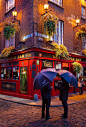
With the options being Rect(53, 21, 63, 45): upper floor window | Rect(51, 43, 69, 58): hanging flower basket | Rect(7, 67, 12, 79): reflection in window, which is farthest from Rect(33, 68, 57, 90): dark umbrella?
Rect(7, 67, 12, 79): reflection in window

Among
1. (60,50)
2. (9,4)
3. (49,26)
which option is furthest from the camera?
(9,4)

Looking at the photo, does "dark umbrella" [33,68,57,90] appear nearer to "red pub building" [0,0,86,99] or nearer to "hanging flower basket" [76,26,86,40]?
"red pub building" [0,0,86,99]

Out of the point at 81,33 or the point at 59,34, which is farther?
the point at 81,33

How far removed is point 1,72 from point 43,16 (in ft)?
22.9

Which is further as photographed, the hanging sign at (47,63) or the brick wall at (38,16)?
the hanging sign at (47,63)

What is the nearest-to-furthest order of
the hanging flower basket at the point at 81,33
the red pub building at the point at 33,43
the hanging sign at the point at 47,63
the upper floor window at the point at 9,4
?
the red pub building at the point at 33,43, the hanging sign at the point at 47,63, the hanging flower basket at the point at 81,33, the upper floor window at the point at 9,4

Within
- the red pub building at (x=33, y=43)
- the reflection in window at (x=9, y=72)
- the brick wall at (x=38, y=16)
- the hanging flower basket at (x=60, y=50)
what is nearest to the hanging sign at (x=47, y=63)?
the red pub building at (x=33, y=43)

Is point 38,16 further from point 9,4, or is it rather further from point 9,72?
point 9,72

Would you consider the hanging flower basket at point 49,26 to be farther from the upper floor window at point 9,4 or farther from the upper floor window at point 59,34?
the upper floor window at point 9,4

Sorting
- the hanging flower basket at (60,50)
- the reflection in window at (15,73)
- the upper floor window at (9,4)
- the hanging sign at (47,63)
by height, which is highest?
the upper floor window at (9,4)

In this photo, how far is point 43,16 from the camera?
32.7ft

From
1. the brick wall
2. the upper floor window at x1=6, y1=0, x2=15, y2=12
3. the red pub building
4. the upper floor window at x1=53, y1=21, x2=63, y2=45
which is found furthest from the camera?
the upper floor window at x1=6, y1=0, x2=15, y2=12

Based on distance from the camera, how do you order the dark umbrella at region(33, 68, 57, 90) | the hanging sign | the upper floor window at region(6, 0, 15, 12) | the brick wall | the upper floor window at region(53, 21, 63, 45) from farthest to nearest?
the upper floor window at region(6, 0, 15, 12) < the upper floor window at region(53, 21, 63, 45) < the hanging sign < the brick wall < the dark umbrella at region(33, 68, 57, 90)

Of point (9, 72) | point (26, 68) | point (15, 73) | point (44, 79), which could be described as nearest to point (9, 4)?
point (9, 72)
